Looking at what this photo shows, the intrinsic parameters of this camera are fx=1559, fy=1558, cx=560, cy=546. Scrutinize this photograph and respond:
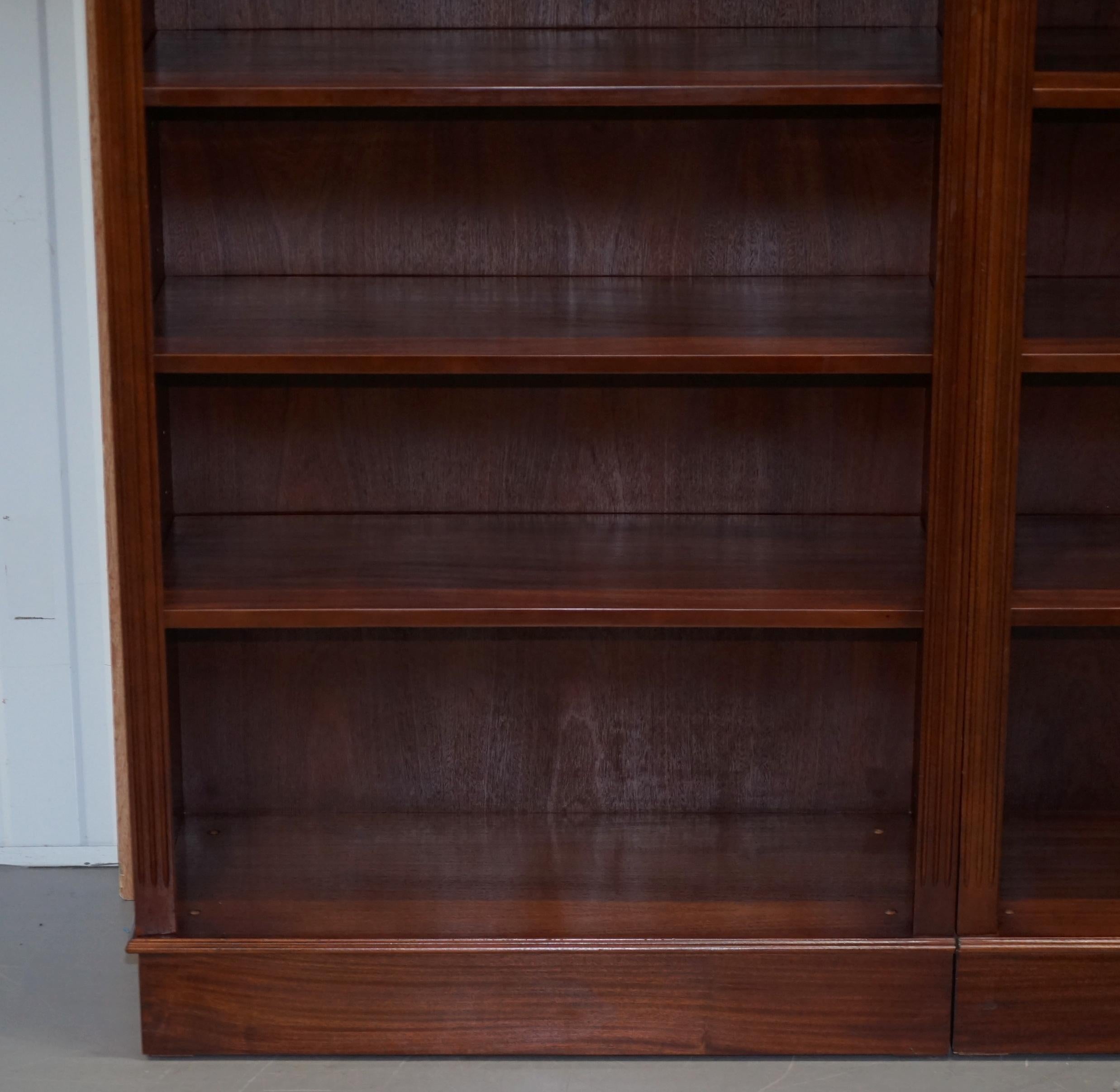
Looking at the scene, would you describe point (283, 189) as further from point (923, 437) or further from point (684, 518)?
point (923, 437)

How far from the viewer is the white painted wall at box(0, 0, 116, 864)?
268cm

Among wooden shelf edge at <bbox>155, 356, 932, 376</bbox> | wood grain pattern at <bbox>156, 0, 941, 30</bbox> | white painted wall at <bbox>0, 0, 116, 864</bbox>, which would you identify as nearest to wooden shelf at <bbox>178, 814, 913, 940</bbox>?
white painted wall at <bbox>0, 0, 116, 864</bbox>

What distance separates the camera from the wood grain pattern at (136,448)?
6.95 feet

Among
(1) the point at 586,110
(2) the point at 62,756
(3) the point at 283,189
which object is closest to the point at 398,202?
(3) the point at 283,189

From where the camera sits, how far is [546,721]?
108 inches

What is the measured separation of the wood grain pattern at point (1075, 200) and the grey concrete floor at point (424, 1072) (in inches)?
49.9

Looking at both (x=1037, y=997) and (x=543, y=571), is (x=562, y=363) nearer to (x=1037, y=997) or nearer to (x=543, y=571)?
(x=543, y=571)

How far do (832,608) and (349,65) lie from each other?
106cm

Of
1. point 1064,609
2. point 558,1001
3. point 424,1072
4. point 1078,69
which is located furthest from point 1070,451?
point 424,1072

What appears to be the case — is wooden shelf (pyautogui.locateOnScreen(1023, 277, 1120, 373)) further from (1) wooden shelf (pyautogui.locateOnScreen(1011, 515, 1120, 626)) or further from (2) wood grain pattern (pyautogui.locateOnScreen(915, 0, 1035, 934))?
(1) wooden shelf (pyautogui.locateOnScreen(1011, 515, 1120, 626))

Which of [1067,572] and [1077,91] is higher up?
[1077,91]

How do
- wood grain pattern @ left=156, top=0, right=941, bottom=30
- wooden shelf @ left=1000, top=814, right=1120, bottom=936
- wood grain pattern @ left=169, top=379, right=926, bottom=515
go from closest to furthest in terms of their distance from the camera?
wooden shelf @ left=1000, top=814, right=1120, bottom=936 → wood grain pattern @ left=156, top=0, right=941, bottom=30 → wood grain pattern @ left=169, top=379, right=926, bottom=515

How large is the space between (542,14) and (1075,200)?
0.92 metres

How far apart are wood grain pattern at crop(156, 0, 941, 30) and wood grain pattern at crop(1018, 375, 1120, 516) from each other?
649 millimetres
